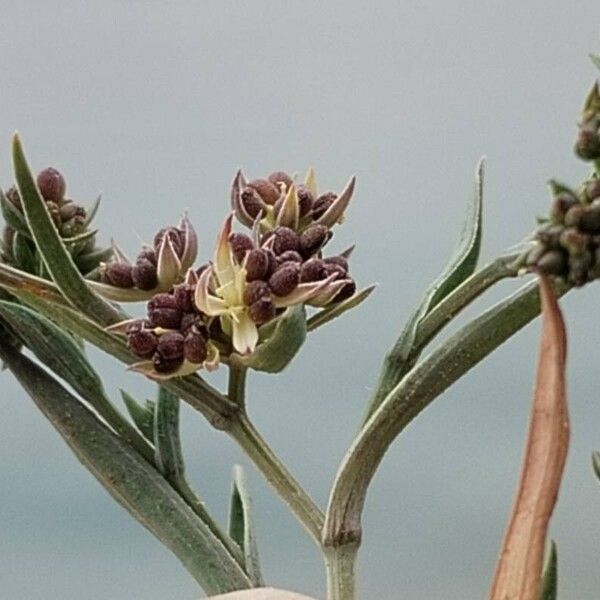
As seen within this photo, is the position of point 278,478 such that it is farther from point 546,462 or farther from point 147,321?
point 546,462

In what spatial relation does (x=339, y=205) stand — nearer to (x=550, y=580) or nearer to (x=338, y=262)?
(x=338, y=262)

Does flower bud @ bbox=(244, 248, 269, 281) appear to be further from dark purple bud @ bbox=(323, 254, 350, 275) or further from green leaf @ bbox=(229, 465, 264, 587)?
green leaf @ bbox=(229, 465, 264, 587)

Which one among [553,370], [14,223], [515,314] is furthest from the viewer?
[14,223]

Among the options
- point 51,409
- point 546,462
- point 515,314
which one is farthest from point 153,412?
point 546,462

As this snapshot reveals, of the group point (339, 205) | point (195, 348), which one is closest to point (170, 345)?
point (195, 348)

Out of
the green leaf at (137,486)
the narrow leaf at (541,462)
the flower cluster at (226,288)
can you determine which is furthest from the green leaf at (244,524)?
the narrow leaf at (541,462)

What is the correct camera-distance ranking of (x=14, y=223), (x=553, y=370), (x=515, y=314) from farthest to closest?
(x=14, y=223) < (x=515, y=314) < (x=553, y=370)

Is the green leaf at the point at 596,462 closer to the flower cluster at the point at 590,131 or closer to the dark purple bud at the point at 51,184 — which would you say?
the flower cluster at the point at 590,131

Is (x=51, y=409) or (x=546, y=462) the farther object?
(x=51, y=409)
